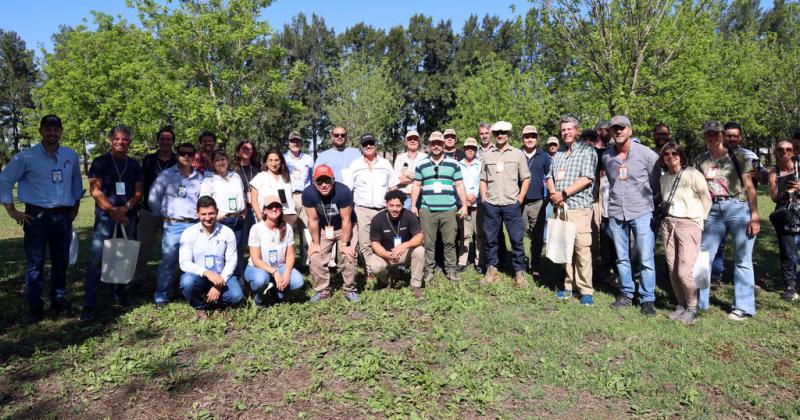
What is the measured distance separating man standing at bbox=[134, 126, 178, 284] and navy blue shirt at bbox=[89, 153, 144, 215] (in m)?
0.37

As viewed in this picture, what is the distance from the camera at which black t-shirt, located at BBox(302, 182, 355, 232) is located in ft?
19.8

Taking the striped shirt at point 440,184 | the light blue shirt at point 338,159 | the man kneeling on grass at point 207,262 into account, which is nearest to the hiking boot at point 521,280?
the striped shirt at point 440,184

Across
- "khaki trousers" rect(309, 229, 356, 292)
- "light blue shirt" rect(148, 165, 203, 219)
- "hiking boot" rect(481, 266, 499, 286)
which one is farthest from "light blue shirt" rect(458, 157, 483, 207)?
"light blue shirt" rect(148, 165, 203, 219)

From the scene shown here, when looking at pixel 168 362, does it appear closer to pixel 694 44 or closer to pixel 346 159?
pixel 346 159

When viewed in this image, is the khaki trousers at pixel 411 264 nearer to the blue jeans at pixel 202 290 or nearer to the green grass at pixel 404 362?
the green grass at pixel 404 362

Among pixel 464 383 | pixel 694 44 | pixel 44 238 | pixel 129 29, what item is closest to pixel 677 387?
pixel 464 383

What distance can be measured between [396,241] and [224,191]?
2.21 metres

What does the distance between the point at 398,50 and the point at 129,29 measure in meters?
28.0

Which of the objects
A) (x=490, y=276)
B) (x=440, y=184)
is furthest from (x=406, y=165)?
(x=490, y=276)

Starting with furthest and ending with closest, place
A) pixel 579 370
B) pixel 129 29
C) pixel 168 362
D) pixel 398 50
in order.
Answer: pixel 398 50 → pixel 129 29 → pixel 168 362 → pixel 579 370

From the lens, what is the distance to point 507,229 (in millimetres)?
6707

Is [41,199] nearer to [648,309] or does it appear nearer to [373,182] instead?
[373,182]

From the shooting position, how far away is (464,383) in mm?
3818

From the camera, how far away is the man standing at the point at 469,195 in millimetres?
7547
